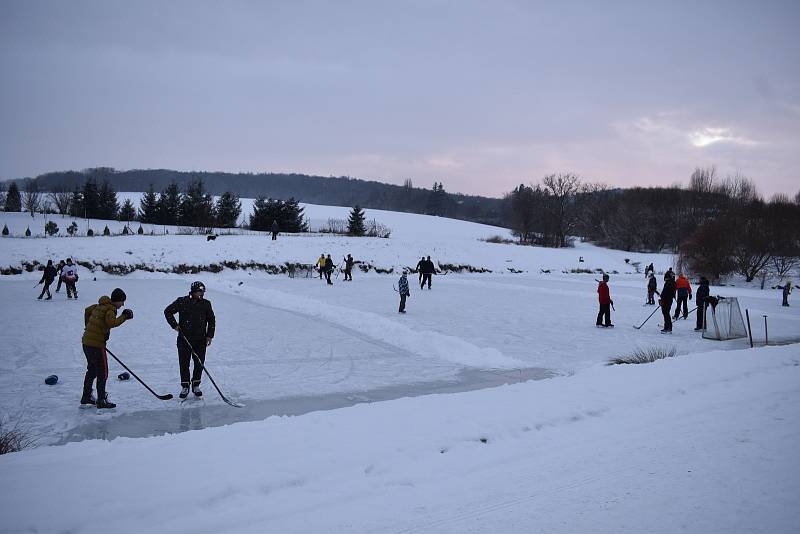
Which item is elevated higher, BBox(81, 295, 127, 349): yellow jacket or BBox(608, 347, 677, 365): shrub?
BBox(81, 295, 127, 349): yellow jacket

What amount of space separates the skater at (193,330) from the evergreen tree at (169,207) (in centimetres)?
4899

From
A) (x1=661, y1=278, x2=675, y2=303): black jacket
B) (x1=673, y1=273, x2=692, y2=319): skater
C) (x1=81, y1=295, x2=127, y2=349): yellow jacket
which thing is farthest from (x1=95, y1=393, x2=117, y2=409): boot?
(x1=673, y1=273, x2=692, y2=319): skater

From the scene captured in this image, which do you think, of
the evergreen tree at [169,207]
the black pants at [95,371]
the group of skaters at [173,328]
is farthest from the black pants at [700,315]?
the evergreen tree at [169,207]

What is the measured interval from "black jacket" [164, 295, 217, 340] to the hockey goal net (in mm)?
12174

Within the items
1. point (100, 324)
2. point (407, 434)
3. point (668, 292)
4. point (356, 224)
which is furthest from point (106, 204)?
point (407, 434)

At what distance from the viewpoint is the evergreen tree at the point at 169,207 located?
5175 cm

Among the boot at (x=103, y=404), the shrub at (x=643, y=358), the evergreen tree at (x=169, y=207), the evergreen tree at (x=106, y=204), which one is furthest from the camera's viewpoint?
the evergreen tree at (x=106, y=204)

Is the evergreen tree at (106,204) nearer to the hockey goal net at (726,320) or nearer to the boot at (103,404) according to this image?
the boot at (103,404)

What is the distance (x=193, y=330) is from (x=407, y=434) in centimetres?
391

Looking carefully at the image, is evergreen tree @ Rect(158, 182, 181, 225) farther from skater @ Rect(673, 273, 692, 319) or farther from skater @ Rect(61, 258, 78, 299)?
skater @ Rect(673, 273, 692, 319)

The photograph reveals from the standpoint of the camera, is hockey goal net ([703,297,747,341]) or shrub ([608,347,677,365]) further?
hockey goal net ([703,297,747,341])

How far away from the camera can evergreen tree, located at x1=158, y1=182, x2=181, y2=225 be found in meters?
51.8

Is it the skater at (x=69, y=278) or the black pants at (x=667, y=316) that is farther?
the skater at (x=69, y=278)

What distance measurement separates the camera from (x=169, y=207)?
52.0 meters
